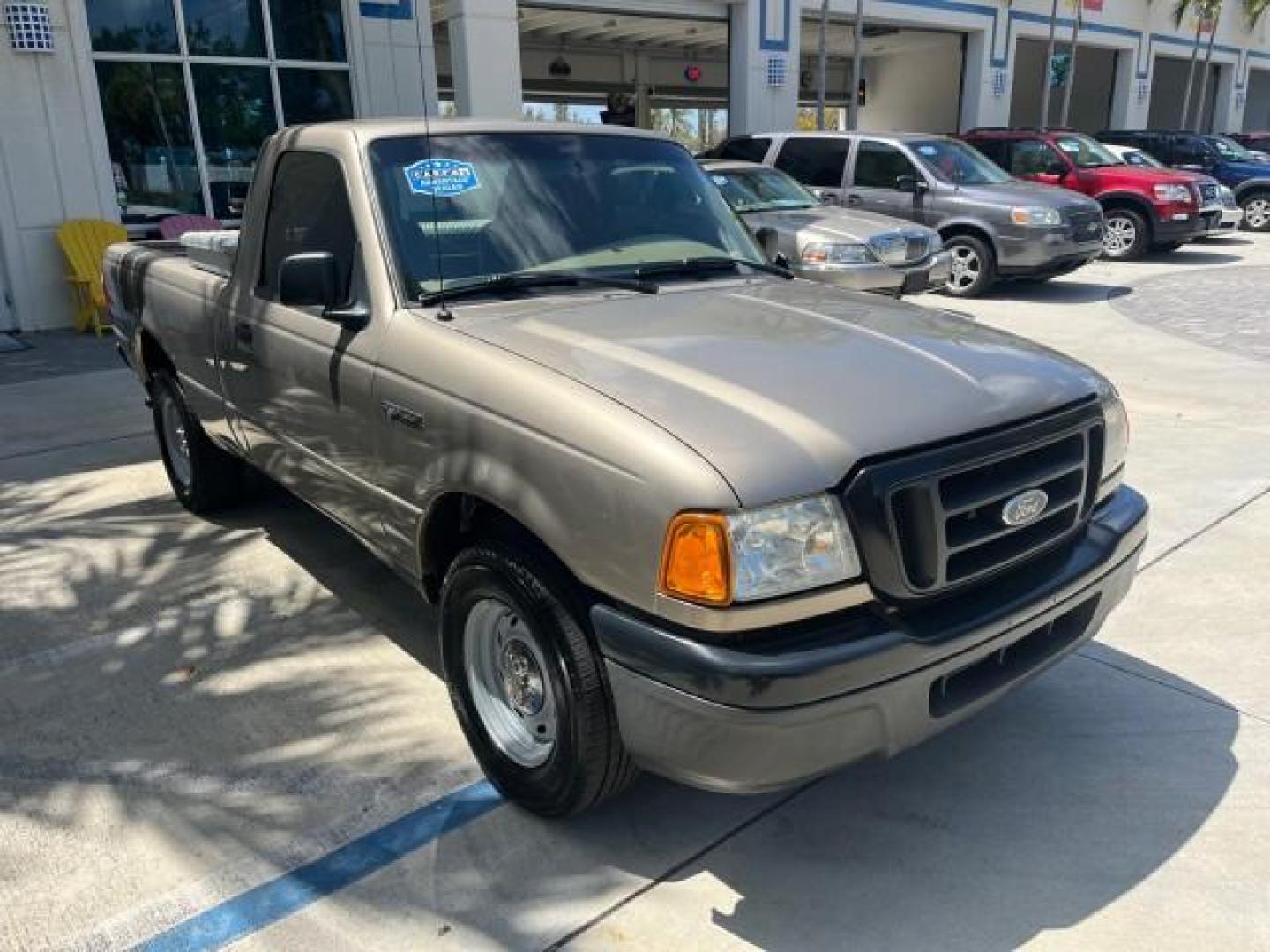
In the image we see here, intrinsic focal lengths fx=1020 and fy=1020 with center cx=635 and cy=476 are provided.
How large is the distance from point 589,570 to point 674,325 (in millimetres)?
952

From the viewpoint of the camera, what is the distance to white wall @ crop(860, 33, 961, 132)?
28.7 meters

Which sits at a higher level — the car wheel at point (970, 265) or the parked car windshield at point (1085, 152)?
the parked car windshield at point (1085, 152)

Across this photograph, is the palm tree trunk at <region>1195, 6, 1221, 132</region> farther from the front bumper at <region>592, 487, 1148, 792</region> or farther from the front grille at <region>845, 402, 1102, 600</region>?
the front bumper at <region>592, 487, 1148, 792</region>

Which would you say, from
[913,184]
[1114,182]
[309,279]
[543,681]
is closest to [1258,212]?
[1114,182]

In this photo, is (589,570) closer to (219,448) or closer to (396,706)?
(396,706)

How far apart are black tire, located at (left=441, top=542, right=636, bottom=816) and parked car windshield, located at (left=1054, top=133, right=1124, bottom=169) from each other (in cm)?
1487

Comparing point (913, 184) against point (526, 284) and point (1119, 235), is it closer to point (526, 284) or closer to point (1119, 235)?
point (1119, 235)

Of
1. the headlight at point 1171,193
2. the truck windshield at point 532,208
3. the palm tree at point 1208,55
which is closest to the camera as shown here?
the truck windshield at point 532,208

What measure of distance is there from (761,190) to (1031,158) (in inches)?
261

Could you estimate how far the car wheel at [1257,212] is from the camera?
19281 mm

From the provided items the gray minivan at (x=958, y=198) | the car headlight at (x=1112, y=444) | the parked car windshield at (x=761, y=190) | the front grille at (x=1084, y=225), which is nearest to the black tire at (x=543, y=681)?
the car headlight at (x=1112, y=444)

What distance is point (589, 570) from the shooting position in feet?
8.03

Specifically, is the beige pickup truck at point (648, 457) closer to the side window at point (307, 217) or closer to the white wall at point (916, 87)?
the side window at point (307, 217)

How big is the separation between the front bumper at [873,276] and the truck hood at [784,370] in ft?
19.7
